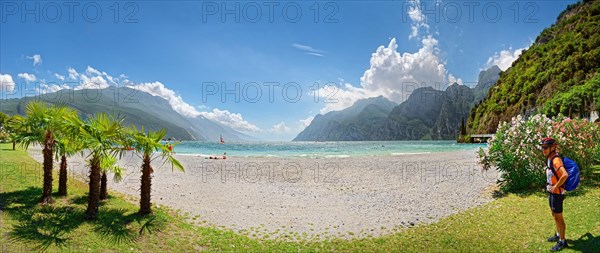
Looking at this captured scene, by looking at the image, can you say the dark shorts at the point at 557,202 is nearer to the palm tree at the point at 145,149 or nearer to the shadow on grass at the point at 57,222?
the shadow on grass at the point at 57,222

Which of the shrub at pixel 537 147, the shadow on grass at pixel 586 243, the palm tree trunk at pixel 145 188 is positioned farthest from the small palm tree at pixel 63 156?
the shrub at pixel 537 147

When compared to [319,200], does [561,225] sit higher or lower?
higher

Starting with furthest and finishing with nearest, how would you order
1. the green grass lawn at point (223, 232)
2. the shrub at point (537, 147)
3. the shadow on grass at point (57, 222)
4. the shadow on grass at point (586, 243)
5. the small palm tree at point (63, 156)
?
the shrub at point (537, 147) → the small palm tree at point (63, 156) → the green grass lawn at point (223, 232) → the shadow on grass at point (57, 222) → the shadow on grass at point (586, 243)

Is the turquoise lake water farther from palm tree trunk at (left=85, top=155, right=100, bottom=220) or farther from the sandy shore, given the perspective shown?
palm tree trunk at (left=85, top=155, right=100, bottom=220)

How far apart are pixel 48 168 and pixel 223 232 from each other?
730 centimetres

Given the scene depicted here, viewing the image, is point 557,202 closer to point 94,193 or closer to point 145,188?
point 145,188

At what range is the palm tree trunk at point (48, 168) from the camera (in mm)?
10391

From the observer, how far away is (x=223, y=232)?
1005 centimetres

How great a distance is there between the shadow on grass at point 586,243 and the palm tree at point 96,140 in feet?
46.8

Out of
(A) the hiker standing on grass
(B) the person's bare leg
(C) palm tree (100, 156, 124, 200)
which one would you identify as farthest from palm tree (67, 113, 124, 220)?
(B) the person's bare leg

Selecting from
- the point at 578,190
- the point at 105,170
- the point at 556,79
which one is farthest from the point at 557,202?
the point at 556,79

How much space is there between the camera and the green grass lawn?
763cm

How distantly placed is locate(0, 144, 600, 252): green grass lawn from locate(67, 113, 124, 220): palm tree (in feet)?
2.28

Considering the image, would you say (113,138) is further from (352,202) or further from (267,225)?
(352,202)
